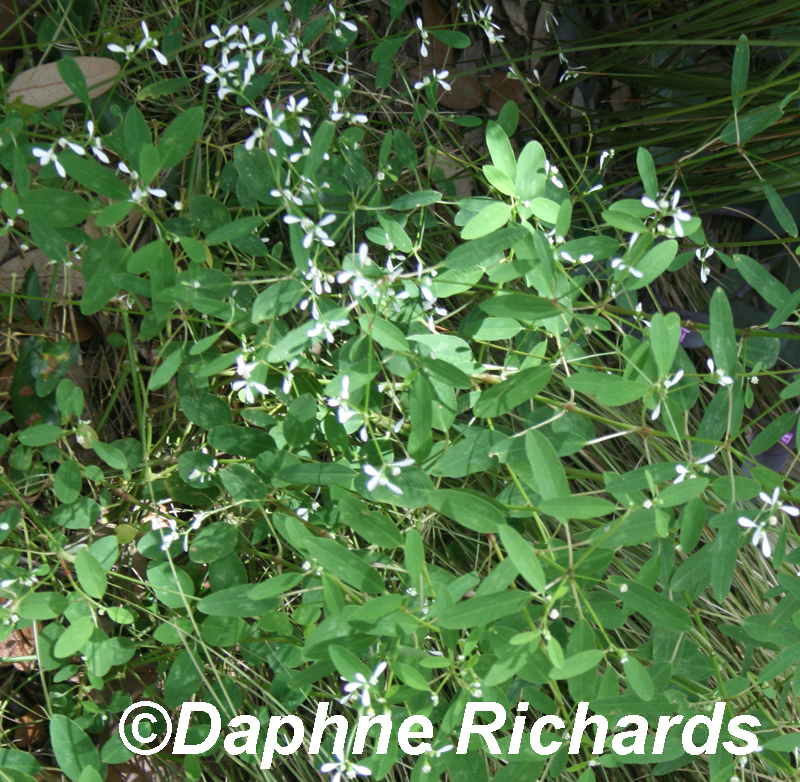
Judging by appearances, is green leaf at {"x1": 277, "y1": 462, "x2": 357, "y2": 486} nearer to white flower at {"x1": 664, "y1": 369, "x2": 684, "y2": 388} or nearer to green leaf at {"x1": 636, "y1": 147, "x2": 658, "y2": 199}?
white flower at {"x1": 664, "y1": 369, "x2": 684, "y2": 388}

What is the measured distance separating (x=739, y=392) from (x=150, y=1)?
133 cm

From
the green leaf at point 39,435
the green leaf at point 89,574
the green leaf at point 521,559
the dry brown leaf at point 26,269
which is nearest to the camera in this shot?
the green leaf at point 521,559

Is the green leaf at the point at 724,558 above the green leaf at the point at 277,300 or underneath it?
underneath

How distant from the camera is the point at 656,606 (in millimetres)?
870

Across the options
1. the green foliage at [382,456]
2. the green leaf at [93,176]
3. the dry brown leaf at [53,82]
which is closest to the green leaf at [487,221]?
the green foliage at [382,456]

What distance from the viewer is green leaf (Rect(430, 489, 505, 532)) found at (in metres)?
0.83

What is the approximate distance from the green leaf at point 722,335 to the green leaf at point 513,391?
20 centimetres

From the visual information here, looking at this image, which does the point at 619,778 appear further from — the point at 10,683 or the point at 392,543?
the point at 10,683

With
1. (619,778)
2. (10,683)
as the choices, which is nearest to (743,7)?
(619,778)

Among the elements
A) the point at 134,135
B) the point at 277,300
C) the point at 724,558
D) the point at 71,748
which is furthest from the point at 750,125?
the point at 71,748

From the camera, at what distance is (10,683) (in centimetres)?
138

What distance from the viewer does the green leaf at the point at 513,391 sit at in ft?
2.96

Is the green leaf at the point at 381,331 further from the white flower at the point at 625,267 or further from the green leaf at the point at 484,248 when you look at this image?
the white flower at the point at 625,267

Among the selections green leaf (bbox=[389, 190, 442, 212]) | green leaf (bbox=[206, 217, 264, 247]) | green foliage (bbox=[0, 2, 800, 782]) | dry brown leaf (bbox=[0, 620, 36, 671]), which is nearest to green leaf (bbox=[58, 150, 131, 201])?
green foliage (bbox=[0, 2, 800, 782])
